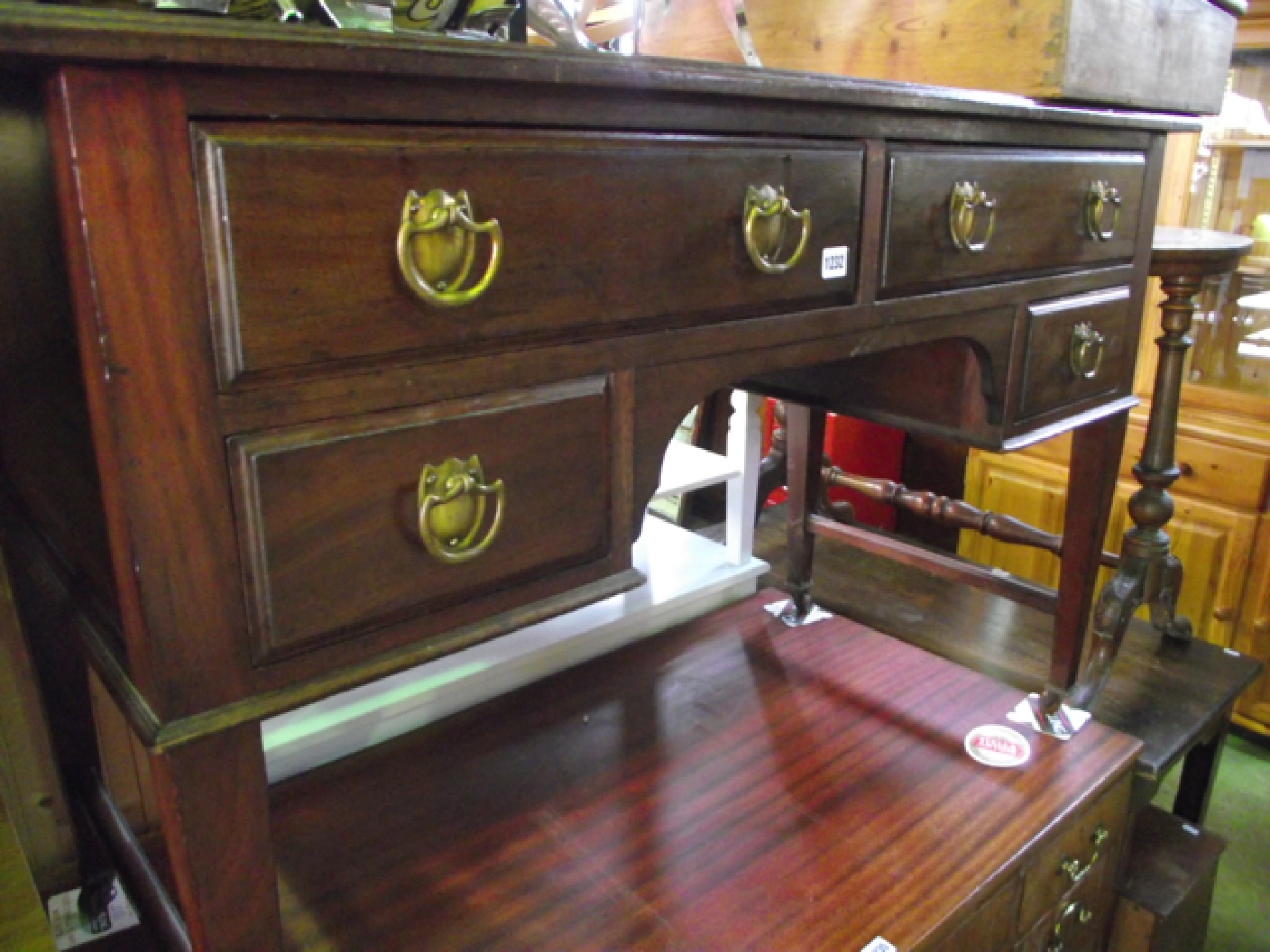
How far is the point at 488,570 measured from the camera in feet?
1.82

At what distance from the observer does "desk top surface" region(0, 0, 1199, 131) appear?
14.1 inches

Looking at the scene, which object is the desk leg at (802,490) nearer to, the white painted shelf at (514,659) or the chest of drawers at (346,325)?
the white painted shelf at (514,659)

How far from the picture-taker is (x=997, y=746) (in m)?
1.11

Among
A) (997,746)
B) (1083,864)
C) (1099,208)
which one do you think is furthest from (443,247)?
(1083,864)

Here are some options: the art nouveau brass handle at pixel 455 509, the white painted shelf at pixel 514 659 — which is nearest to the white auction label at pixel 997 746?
the white painted shelf at pixel 514 659

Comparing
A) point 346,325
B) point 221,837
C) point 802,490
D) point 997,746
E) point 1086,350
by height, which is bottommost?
point 997,746

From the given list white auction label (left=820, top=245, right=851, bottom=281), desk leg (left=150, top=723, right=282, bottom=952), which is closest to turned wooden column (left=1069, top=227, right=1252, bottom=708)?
white auction label (left=820, top=245, right=851, bottom=281)

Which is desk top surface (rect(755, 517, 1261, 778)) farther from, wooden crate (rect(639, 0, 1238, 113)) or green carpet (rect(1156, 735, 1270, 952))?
wooden crate (rect(639, 0, 1238, 113))

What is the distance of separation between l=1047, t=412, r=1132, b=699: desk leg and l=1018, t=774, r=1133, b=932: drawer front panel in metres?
0.14

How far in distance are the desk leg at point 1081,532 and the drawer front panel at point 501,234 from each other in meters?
0.65

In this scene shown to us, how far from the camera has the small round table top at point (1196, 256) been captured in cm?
130

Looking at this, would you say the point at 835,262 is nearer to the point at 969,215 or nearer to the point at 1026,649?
the point at 969,215

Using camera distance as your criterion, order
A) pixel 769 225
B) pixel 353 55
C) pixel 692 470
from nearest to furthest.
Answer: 1. pixel 353 55
2. pixel 769 225
3. pixel 692 470

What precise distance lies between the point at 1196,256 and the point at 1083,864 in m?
0.83
